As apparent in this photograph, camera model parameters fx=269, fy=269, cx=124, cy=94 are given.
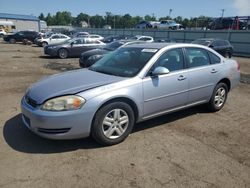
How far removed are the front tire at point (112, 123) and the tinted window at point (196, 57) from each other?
1.77m

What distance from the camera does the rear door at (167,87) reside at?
444 cm

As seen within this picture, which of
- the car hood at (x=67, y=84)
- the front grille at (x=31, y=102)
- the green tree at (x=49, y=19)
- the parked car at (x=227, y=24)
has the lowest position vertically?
the front grille at (x=31, y=102)

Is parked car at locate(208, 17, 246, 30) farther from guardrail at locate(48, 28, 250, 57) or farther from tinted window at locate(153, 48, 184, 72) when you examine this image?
tinted window at locate(153, 48, 184, 72)

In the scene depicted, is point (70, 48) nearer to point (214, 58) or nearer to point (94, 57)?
point (94, 57)

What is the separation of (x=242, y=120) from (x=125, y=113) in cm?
271

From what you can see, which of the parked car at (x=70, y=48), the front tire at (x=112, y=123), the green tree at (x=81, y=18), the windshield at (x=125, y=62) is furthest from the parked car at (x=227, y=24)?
the green tree at (x=81, y=18)

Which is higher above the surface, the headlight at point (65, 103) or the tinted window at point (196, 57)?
the tinted window at point (196, 57)

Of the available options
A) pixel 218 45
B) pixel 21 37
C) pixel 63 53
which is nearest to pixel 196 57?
pixel 218 45

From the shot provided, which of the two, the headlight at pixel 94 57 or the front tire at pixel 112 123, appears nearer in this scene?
the front tire at pixel 112 123

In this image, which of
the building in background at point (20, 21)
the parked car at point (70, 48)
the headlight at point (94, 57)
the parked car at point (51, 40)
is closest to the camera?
the headlight at point (94, 57)

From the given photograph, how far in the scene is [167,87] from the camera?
4.64 meters

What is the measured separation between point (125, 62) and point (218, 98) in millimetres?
2382

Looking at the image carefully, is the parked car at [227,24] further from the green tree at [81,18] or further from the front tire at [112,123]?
the green tree at [81,18]

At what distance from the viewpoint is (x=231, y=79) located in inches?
239
